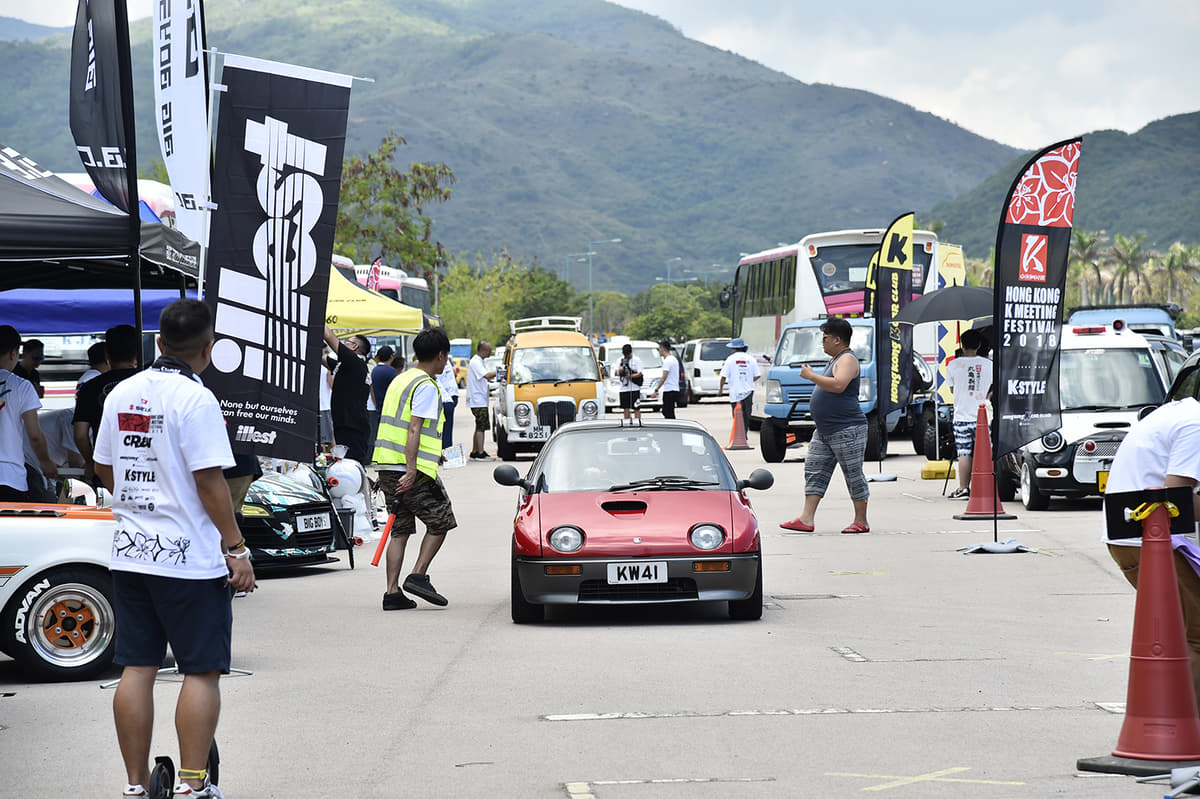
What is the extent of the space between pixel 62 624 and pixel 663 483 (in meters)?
4.16

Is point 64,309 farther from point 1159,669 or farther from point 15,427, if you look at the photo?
point 1159,669

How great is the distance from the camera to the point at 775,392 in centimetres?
2627

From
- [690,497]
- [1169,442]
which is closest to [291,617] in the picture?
[690,497]

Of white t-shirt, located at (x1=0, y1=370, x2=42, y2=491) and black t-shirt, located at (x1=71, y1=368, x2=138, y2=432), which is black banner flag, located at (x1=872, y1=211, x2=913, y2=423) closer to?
black t-shirt, located at (x1=71, y1=368, x2=138, y2=432)

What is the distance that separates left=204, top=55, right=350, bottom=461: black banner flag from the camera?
9.31m

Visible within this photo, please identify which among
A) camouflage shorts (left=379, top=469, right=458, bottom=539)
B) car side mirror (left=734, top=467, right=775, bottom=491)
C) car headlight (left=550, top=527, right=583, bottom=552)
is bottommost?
car headlight (left=550, top=527, right=583, bottom=552)

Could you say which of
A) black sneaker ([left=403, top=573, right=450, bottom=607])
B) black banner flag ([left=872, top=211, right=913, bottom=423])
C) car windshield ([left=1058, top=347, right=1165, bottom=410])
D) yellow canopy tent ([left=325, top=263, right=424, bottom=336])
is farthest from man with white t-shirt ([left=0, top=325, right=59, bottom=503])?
black banner flag ([left=872, top=211, right=913, bottom=423])

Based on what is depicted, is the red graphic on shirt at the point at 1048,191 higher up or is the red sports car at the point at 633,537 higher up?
the red graphic on shirt at the point at 1048,191

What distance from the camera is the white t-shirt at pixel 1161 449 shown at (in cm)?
595

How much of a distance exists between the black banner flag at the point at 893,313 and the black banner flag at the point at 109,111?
13525 millimetres

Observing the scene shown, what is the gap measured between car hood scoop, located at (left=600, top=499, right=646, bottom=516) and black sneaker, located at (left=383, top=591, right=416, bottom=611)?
67.2 inches

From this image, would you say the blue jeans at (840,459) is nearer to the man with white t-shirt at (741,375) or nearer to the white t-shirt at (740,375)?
the man with white t-shirt at (741,375)

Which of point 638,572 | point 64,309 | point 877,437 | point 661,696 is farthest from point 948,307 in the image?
point 661,696

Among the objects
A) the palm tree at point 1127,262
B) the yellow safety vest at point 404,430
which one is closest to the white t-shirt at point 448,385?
the yellow safety vest at point 404,430
